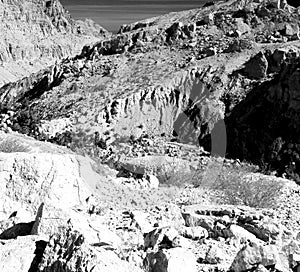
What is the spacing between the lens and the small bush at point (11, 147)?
39.3 feet

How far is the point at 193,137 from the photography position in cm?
2786

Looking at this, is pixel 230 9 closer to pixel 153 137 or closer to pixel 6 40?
pixel 153 137

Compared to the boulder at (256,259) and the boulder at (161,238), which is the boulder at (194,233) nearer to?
the boulder at (161,238)

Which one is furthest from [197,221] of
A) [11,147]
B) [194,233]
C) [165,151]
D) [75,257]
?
[165,151]

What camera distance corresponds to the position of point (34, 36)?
87438 mm

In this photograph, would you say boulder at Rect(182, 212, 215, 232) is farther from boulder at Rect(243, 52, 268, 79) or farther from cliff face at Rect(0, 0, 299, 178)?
boulder at Rect(243, 52, 268, 79)

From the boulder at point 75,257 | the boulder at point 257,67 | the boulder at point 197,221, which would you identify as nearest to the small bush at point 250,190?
the boulder at point 197,221

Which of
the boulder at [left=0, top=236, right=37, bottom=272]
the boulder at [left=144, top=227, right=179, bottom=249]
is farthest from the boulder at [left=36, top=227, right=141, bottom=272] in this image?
the boulder at [left=144, top=227, right=179, bottom=249]

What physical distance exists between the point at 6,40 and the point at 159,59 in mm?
52729

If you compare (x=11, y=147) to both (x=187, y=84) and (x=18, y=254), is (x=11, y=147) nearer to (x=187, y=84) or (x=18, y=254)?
(x=18, y=254)

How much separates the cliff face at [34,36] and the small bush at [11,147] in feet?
211

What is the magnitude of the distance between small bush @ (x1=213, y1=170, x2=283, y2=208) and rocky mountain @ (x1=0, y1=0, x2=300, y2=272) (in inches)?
2.0

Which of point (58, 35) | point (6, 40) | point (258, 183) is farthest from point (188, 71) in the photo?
point (58, 35)

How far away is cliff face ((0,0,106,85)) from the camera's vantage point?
264ft
